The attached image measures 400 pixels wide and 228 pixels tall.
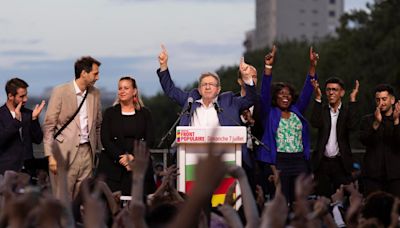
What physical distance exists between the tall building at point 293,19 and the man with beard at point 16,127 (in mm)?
152020

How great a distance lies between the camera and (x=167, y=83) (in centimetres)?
1274

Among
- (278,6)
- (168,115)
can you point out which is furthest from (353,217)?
(278,6)

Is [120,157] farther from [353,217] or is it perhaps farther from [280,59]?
[280,59]

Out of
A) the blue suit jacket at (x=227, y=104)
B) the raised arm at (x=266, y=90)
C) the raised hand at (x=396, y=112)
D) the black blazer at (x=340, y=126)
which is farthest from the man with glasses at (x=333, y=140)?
the blue suit jacket at (x=227, y=104)

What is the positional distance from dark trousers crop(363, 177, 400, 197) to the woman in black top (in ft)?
8.22

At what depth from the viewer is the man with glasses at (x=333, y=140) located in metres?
13.5

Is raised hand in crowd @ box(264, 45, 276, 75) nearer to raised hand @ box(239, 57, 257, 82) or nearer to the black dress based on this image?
raised hand @ box(239, 57, 257, 82)

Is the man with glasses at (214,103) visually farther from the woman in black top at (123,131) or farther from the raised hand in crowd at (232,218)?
the raised hand in crowd at (232,218)

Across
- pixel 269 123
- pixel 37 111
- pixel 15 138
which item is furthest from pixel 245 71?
pixel 15 138

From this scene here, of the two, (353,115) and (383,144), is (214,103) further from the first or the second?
(383,144)

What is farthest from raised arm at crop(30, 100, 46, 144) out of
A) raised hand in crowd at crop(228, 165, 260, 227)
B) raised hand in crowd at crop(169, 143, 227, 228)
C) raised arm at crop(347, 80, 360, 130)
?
raised hand in crowd at crop(169, 143, 227, 228)

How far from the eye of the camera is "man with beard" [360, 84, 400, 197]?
13188mm

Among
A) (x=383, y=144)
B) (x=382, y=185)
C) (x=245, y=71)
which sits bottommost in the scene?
(x=382, y=185)

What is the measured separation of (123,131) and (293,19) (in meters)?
160
